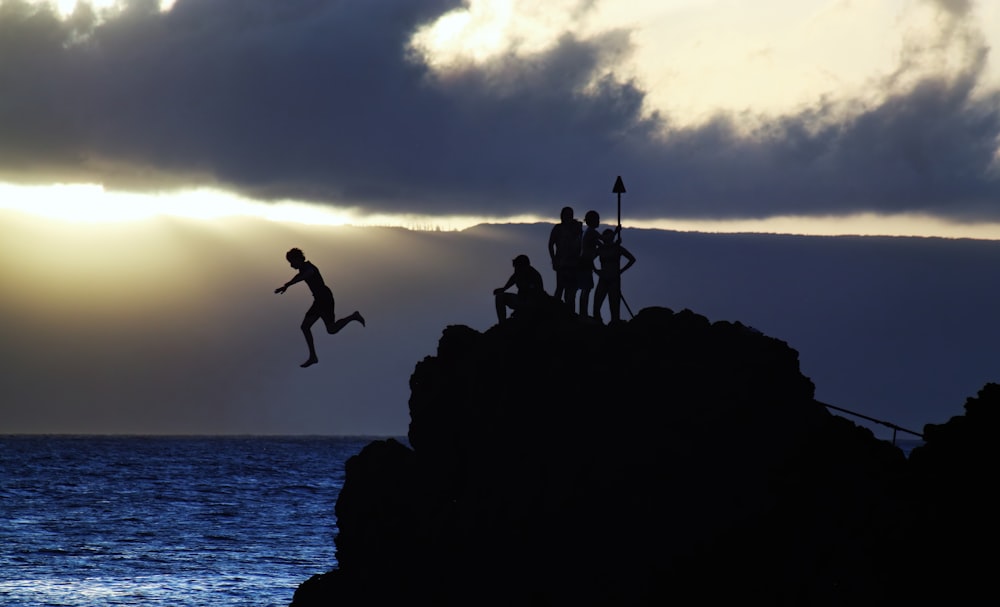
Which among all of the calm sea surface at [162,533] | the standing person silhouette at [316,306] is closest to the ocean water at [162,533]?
the calm sea surface at [162,533]

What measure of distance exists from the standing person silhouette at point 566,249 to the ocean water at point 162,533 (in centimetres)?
3048

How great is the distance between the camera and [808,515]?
1973cm

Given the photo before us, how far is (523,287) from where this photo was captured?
22875 millimetres

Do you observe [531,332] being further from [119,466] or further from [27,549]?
[119,466]

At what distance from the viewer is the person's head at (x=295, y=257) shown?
22547mm

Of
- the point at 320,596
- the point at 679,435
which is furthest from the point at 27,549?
the point at 679,435

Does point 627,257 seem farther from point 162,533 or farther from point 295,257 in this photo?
point 162,533

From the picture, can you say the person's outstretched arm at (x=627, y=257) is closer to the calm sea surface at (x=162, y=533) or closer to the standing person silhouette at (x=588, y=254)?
the standing person silhouette at (x=588, y=254)

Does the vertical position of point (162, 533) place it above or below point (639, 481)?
below

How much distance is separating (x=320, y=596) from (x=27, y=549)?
167 ft

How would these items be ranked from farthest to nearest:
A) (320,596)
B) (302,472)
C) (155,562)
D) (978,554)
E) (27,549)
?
1. (302,472)
2. (27,549)
3. (155,562)
4. (320,596)
5. (978,554)

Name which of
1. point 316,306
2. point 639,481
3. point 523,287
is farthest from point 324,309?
point 639,481

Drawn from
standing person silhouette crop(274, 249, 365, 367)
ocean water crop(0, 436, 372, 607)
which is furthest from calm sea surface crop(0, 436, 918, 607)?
standing person silhouette crop(274, 249, 365, 367)

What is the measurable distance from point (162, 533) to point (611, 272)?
6075 centimetres
